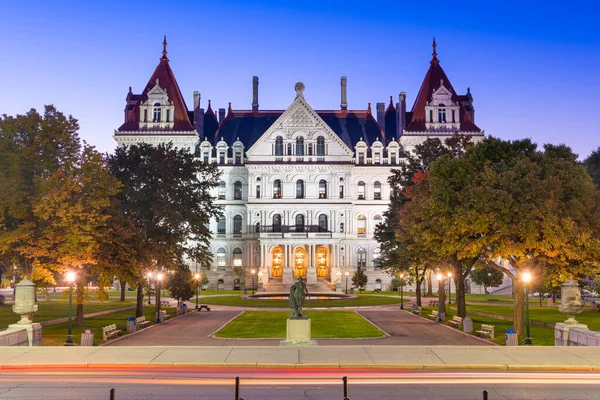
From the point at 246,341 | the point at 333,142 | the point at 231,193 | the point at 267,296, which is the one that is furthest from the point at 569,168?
the point at 231,193

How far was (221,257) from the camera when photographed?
303 ft

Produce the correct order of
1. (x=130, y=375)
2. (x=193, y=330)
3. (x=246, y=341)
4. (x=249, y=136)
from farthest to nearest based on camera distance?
(x=249, y=136) → (x=193, y=330) → (x=246, y=341) → (x=130, y=375)

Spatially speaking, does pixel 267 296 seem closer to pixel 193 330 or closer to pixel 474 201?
pixel 193 330

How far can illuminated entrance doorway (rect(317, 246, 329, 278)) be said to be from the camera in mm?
87938

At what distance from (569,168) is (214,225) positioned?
65911mm

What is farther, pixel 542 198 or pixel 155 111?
pixel 155 111

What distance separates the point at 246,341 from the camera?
32094 millimetres

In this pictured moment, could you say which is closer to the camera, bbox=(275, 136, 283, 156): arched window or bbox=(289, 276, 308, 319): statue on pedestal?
bbox=(289, 276, 308, 319): statue on pedestal

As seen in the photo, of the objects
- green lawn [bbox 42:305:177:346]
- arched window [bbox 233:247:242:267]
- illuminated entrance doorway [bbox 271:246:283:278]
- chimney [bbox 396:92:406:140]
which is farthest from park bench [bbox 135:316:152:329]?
chimney [bbox 396:92:406:140]

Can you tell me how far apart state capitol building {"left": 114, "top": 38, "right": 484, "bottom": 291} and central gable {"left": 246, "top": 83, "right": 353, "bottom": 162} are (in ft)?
0.46

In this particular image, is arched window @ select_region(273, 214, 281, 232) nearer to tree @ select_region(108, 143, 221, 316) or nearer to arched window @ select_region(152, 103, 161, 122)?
arched window @ select_region(152, 103, 161, 122)

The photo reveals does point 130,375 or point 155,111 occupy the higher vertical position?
point 155,111

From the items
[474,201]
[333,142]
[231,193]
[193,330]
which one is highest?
[333,142]

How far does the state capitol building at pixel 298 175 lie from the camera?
88.4 meters
